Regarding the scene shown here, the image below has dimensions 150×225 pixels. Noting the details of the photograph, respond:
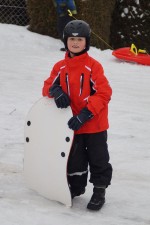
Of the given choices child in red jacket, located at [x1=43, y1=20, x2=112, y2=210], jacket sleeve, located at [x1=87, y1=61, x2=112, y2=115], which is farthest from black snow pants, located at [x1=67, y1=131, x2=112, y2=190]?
jacket sleeve, located at [x1=87, y1=61, x2=112, y2=115]

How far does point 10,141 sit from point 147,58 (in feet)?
16.4

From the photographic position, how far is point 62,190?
3738 millimetres

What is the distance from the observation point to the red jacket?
354 centimetres

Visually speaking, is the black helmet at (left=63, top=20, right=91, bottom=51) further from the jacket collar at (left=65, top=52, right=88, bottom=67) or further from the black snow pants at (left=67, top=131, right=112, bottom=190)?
the black snow pants at (left=67, top=131, right=112, bottom=190)

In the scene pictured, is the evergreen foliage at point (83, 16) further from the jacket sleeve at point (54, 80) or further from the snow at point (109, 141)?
the jacket sleeve at point (54, 80)

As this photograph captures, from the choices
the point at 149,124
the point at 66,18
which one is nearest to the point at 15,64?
the point at 66,18

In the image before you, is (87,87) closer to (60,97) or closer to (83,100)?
(83,100)

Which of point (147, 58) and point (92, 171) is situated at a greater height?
point (92, 171)

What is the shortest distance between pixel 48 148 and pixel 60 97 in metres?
0.42

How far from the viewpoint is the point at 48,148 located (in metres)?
3.74

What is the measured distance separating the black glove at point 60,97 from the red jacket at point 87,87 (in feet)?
0.23

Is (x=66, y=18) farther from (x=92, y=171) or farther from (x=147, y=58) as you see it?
(x=92, y=171)

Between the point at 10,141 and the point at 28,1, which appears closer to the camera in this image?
the point at 10,141

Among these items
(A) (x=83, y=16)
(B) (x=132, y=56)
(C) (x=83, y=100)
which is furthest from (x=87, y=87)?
(A) (x=83, y=16)
